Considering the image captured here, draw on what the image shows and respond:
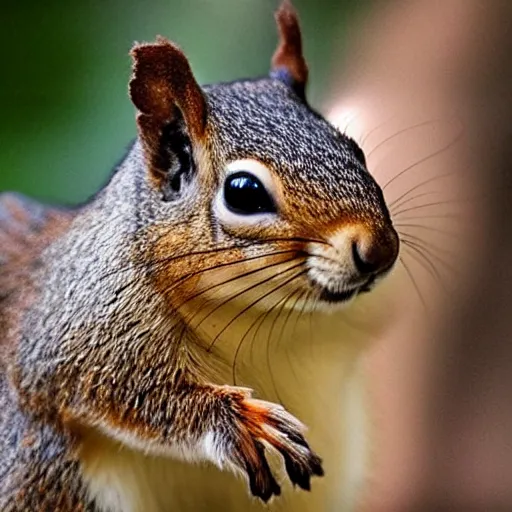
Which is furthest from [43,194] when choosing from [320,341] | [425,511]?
[425,511]

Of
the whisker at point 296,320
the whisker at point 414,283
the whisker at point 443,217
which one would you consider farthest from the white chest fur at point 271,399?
the whisker at point 443,217

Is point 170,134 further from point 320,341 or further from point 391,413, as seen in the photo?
point 391,413

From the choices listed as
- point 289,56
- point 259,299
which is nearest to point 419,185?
point 289,56

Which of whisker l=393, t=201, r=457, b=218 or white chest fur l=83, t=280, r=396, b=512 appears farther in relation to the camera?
whisker l=393, t=201, r=457, b=218

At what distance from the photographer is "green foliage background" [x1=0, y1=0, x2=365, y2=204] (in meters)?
1.12

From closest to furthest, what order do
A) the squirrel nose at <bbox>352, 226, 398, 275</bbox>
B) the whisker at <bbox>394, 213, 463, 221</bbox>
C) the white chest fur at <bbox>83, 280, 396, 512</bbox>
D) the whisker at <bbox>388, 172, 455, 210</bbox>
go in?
the squirrel nose at <bbox>352, 226, 398, 275</bbox>
the white chest fur at <bbox>83, 280, 396, 512</bbox>
the whisker at <bbox>388, 172, 455, 210</bbox>
the whisker at <bbox>394, 213, 463, 221</bbox>

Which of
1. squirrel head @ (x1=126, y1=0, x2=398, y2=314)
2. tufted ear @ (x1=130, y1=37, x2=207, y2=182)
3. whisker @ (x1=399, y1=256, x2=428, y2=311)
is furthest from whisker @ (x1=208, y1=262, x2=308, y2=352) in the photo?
whisker @ (x1=399, y1=256, x2=428, y2=311)

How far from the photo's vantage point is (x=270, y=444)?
A: 827 mm

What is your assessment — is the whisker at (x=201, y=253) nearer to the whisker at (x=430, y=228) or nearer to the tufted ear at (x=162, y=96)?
the tufted ear at (x=162, y=96)

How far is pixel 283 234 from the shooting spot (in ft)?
2.66

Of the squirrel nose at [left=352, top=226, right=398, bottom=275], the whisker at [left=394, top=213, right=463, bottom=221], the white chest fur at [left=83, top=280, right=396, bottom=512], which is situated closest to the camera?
the squirrel nose at [left=352, top=226, right=398, bottom=275]

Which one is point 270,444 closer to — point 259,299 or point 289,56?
point 259,299

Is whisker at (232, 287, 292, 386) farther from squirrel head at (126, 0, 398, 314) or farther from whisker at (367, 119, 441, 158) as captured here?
whisker at (367, 119, 441, 158)

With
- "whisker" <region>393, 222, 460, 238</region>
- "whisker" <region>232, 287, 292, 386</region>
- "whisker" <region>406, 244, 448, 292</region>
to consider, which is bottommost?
"whisker" <region>232, 287, 292, 386</region>
